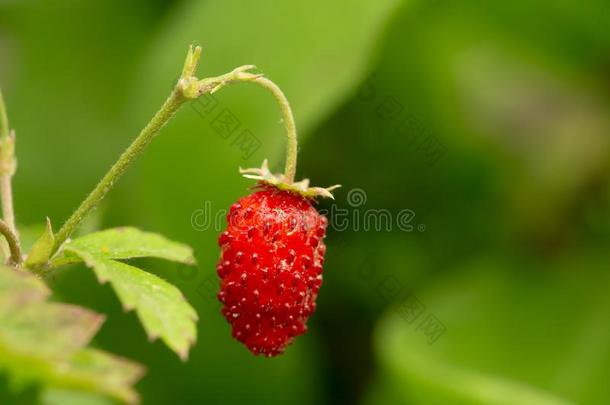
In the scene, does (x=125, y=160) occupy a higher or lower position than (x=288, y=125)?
lower

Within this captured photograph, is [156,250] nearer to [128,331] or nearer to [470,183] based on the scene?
[128,331]

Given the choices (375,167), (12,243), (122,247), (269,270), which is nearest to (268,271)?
(269,270)

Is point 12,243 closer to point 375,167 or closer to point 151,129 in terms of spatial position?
point 151,129

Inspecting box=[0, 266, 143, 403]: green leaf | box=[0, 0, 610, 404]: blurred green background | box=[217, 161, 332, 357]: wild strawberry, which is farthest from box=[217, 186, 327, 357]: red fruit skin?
box=[0, 0, 610, 404]: blurred green background

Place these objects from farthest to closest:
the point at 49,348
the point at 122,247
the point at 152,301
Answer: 1. the point at 122,247
2. the point at 152,301
3. the point at 49,348

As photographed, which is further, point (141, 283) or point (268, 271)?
point (268, 271)

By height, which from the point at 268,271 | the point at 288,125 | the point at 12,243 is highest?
the point at 288,125

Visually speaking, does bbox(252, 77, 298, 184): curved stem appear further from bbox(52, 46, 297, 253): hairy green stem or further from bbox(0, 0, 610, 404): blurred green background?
bbox(0, 0, 610, 404): blurred green background
